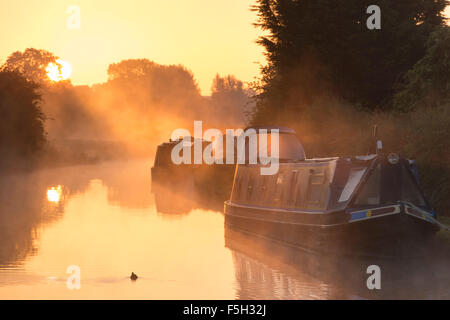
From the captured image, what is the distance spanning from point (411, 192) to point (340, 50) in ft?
60.5

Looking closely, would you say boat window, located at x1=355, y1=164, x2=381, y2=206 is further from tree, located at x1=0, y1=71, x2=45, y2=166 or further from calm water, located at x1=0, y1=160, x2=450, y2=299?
tree, located at x1=0, y1=71, x2=45, y2=166

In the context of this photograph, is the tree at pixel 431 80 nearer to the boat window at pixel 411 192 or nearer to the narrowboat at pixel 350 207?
the narrowboat at pixel 350 207

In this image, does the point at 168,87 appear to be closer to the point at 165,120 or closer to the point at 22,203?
the point at 165,120

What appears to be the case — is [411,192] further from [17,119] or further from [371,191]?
[17,119]

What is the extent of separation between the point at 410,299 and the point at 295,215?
5.96 metres

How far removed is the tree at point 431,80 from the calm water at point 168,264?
32.8 ft

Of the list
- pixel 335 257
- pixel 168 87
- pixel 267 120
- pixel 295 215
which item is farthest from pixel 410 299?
pixel 168 87

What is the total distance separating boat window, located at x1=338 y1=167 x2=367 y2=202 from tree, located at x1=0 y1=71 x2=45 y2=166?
37.6 metres

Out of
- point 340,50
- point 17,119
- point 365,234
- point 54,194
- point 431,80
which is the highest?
point 340,50

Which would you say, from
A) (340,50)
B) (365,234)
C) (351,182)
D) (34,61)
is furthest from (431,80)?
(34,61)

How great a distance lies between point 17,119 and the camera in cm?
5350

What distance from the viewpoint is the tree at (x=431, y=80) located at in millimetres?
30659

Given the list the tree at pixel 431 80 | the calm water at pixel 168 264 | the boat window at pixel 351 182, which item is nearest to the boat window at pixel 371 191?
the boat window at pixel 351 182

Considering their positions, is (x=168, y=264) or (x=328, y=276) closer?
(x=328, y=276)
